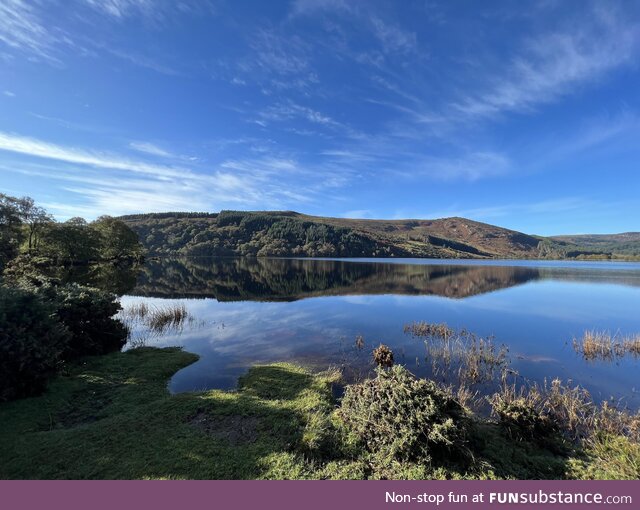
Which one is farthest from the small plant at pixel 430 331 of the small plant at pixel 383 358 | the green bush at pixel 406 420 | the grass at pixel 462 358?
the green bush at pixel 406 420

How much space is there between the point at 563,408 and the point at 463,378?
15.3ft

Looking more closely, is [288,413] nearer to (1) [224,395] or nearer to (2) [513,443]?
(1) [224,395]

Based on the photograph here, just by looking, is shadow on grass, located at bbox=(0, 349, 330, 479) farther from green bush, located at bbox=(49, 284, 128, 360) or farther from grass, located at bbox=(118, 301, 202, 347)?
grass, located at bbox=(118, 301, 202, 347)

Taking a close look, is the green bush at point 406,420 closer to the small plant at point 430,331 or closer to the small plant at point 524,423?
the small plant at point 524,423

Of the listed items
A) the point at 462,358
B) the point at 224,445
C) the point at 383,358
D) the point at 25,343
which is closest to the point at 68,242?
the point at 25,343

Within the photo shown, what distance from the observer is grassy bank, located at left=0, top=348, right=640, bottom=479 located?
7832 millimetres

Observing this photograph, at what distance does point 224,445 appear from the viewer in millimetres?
9086

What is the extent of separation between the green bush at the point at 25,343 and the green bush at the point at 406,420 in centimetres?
1264

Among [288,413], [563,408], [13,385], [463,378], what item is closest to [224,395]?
[288,413]

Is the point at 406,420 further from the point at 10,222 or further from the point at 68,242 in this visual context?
the point at 68,242

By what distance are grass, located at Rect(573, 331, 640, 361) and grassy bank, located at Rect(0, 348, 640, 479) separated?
621 inches

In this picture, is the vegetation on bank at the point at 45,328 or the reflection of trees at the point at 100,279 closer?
the vegetation on bank at the point at 45,328

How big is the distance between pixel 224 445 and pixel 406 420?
18.0ft

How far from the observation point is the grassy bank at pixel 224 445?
25.7 ft
